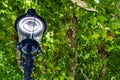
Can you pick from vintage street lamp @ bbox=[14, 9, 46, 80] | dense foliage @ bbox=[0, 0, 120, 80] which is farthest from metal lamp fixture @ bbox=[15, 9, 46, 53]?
dense foliage @ bbox=[0, 0, 120, 80]

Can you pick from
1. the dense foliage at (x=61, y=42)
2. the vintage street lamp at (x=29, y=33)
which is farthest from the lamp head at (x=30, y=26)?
the dense foliage at (x=61, y=42)

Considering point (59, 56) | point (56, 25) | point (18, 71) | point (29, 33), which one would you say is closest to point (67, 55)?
point (59, 56)

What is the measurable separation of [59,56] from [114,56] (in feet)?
5.57

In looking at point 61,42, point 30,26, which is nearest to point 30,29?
point 30,26

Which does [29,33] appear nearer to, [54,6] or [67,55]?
[54,6]

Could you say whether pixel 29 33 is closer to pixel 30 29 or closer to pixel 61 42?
pixel 30 29

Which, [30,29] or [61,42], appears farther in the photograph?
[61,42]

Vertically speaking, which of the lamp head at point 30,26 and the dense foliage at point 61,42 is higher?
the lamp head at point 30,26

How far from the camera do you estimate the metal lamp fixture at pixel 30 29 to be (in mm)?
4996

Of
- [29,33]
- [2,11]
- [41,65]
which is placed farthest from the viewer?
[41,65]

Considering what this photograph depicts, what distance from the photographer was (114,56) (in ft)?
35.2

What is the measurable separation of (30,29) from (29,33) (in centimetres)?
6

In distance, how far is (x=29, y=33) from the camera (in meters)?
4.99

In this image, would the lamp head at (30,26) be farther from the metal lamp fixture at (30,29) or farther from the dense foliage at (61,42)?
the dense foliage at (61,42)
